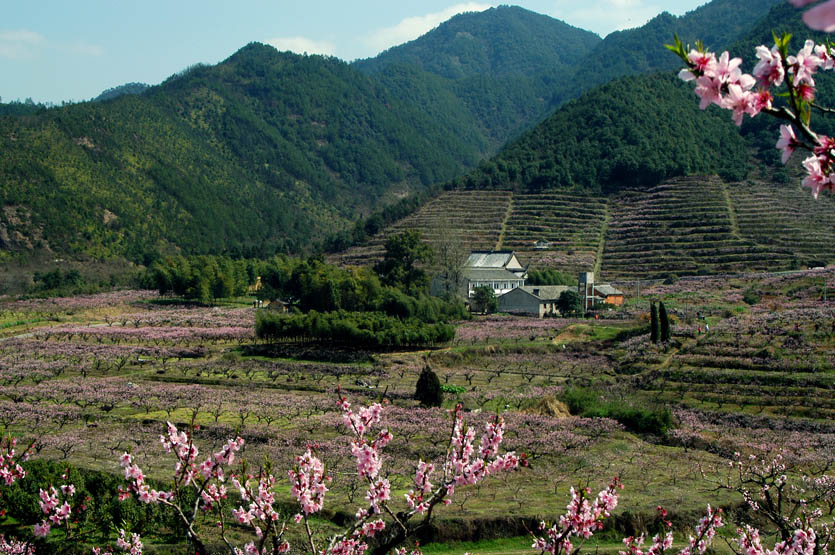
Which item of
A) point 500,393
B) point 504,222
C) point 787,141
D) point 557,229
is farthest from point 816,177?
point 504,222

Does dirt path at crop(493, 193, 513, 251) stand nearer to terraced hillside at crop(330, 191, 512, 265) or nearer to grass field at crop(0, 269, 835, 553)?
terraced hillside at crop(330, 191, 512, 265)

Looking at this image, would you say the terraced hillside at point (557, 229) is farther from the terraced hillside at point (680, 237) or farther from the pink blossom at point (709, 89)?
the pink blossom at point (709, 89)

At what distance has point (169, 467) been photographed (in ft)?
84.0

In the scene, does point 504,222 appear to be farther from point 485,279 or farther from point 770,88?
point 770,88

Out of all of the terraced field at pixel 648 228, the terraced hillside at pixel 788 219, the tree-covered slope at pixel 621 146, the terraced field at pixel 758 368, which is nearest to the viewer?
the terraced field at pixel 758 368

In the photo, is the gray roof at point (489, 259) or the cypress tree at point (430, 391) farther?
the gray roof at point (489, 259)

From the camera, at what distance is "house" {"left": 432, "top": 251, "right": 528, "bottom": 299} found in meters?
84.4

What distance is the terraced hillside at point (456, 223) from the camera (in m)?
104

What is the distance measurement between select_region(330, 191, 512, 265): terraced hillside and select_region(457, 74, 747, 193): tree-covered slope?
5.39 meters

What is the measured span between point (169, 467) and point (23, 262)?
96.0m

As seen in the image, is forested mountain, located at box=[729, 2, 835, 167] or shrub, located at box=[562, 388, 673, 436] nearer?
shrub, located at box=[562, 388, 673, 436]

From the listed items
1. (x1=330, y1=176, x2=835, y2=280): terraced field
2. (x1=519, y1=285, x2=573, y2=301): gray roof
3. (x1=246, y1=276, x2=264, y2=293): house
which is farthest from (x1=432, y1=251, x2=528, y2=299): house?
(x1=246, y1=276, x2=264, y2=293): house

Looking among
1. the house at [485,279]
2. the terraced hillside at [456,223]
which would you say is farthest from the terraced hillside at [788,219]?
the terraced hillside at [456,223]

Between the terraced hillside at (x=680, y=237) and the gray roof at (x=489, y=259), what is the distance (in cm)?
1167
